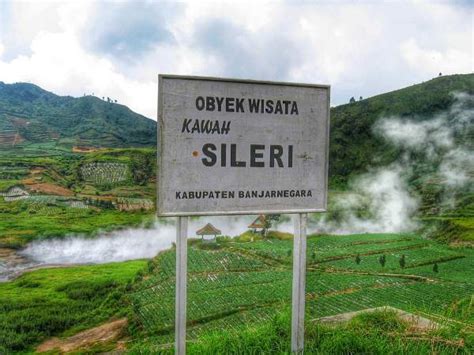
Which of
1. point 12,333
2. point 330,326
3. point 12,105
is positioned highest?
point 12,105

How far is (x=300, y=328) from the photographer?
12.5 feet

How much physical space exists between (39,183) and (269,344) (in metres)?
40.4

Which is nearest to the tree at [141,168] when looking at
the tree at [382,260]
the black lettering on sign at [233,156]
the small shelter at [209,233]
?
the small shelter at [209,233]

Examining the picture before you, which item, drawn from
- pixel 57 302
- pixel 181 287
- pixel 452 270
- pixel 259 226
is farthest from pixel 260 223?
pixel 181 287

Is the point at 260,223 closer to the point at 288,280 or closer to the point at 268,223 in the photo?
the point at 268,223

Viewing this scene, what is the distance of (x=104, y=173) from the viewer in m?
43.0

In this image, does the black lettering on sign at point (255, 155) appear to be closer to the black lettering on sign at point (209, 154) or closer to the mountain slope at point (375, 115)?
the black lettering on sign at point (209, 154)

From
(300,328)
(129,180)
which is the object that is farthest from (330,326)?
(129,180)

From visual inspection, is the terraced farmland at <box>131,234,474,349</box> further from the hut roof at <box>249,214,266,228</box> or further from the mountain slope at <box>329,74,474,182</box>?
the mountain slope at <box>329,74,474,182</box>

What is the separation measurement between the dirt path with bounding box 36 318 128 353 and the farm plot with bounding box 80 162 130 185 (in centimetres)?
2315

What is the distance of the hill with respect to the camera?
50500mm

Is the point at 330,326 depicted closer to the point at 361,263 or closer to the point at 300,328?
the point at 300,328

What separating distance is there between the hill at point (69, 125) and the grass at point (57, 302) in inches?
1015

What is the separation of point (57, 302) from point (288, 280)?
13228 mm
